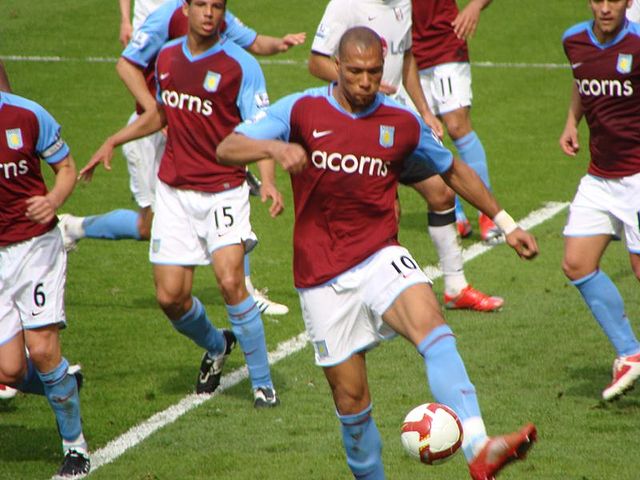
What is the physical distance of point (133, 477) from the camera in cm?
743

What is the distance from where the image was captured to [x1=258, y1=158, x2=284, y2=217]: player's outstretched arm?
21.7 ft

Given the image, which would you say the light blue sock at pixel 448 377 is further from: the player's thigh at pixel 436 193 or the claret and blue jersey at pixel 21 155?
the player's thigh at pixel 436 193

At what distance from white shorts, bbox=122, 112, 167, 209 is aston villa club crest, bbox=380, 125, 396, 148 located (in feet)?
16.8

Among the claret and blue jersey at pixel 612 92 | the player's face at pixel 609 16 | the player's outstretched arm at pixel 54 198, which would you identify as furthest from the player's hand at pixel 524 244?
the player's outstretched arm at pixel 54 198

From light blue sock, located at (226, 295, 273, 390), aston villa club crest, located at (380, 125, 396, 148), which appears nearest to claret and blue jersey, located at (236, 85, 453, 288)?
aston villa club crest, located at (380, 125, 396, 148)

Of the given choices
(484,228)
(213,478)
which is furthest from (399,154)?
(484,228)

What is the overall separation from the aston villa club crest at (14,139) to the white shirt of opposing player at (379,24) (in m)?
3.54

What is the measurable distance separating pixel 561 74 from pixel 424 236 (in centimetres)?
966

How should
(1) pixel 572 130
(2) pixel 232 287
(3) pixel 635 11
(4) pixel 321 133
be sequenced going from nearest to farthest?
(4) pixel 321 133
(2) pixel 232 287
(1) pixel 572 130
(3) pixel 635 11

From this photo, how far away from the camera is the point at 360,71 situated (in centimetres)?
652

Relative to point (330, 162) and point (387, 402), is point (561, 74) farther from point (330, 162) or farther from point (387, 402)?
point (330, 162)

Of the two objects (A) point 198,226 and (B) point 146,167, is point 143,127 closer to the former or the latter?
(A) point 198,226

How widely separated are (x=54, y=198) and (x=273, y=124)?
1.50 meters

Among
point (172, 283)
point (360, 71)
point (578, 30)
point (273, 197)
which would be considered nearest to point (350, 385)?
point (273, 197)
